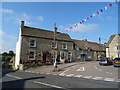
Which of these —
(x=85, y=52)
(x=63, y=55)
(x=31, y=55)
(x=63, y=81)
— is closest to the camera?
(x=63, y=81)

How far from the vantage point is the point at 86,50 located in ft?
128

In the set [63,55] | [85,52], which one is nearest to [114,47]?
[85,52]

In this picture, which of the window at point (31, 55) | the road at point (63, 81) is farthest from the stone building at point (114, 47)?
the road at point (63, 81)

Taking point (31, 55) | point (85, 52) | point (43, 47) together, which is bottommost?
point (31, 55)

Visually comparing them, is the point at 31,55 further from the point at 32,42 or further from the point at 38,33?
the point at 38,33

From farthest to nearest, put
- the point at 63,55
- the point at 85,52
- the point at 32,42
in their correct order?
1. the point at 85,52
2. the point at 63,55
3. the point at 32,42

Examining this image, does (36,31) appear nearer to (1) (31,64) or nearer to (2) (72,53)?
(1) (31,64)

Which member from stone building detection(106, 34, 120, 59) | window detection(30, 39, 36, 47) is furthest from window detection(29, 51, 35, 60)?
stone building detection(106, 34, 120, 59)

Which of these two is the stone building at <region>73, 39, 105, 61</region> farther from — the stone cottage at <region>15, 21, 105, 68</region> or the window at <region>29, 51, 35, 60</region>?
the window at <region>29, 51, 35, 60</region>

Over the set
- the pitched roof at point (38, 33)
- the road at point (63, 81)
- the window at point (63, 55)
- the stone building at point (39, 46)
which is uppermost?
the pitched roof at point (38, 33)

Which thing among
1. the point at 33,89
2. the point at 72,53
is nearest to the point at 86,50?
the point at 72,53

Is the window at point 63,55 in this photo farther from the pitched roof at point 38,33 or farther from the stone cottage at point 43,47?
the pitched roof at point 38,33

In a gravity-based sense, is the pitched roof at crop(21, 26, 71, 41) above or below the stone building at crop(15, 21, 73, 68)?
above

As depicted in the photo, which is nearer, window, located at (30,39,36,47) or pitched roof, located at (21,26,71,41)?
window, located at (30,39,36,47)
